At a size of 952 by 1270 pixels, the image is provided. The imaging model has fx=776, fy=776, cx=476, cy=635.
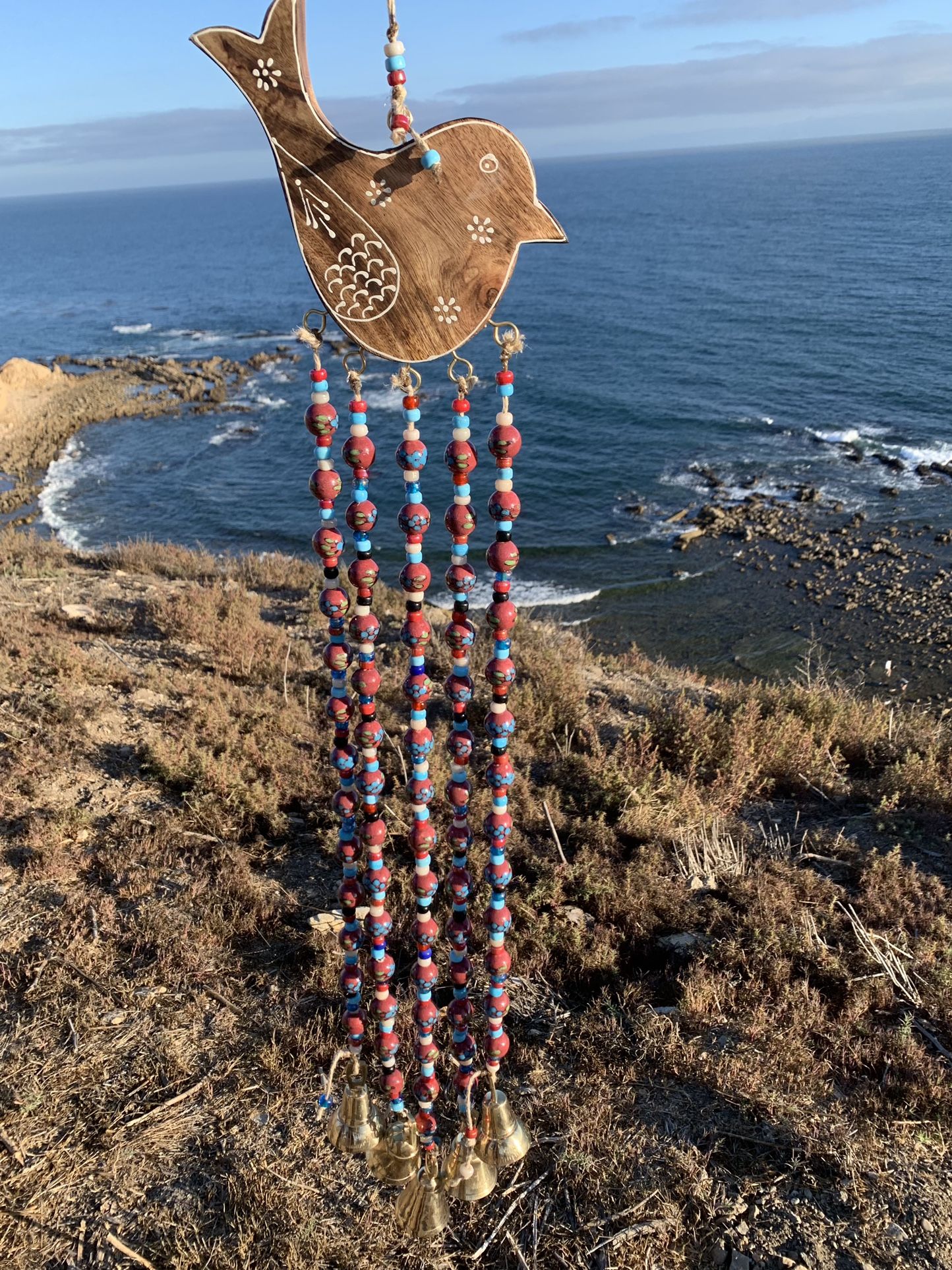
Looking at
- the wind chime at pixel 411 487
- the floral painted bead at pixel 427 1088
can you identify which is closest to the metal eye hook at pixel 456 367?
the wind chime at pixel 411 487

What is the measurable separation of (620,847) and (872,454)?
28304 mm

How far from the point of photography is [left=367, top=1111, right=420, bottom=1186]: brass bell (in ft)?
13.4

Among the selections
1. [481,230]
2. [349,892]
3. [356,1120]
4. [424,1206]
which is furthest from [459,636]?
[424,1206]

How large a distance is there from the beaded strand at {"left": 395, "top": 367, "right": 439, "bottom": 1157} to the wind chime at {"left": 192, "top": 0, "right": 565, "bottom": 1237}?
11mm

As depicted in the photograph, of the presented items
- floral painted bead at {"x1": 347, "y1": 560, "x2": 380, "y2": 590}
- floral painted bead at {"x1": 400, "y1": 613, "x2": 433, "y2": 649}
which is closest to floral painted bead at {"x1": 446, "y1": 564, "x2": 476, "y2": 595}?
floral painted bead at {"x1": 400, "y1": 613, "x2": 433, "y2": 649}

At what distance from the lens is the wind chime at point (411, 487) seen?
2.91 m

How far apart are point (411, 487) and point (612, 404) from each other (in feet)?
114

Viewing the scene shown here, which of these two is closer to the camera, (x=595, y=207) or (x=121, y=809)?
(x=121, y=809)

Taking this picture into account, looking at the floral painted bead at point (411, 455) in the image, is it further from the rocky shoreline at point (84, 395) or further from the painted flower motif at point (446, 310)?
the rocky shoreline at point (84, 395)

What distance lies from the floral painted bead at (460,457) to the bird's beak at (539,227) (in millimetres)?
815

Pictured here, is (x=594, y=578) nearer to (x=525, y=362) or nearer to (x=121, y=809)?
(x=121, y=809)

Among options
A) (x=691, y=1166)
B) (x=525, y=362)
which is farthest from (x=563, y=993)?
(x=525, y=362)

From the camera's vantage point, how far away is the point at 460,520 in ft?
10.9

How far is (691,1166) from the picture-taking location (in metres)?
4.14
